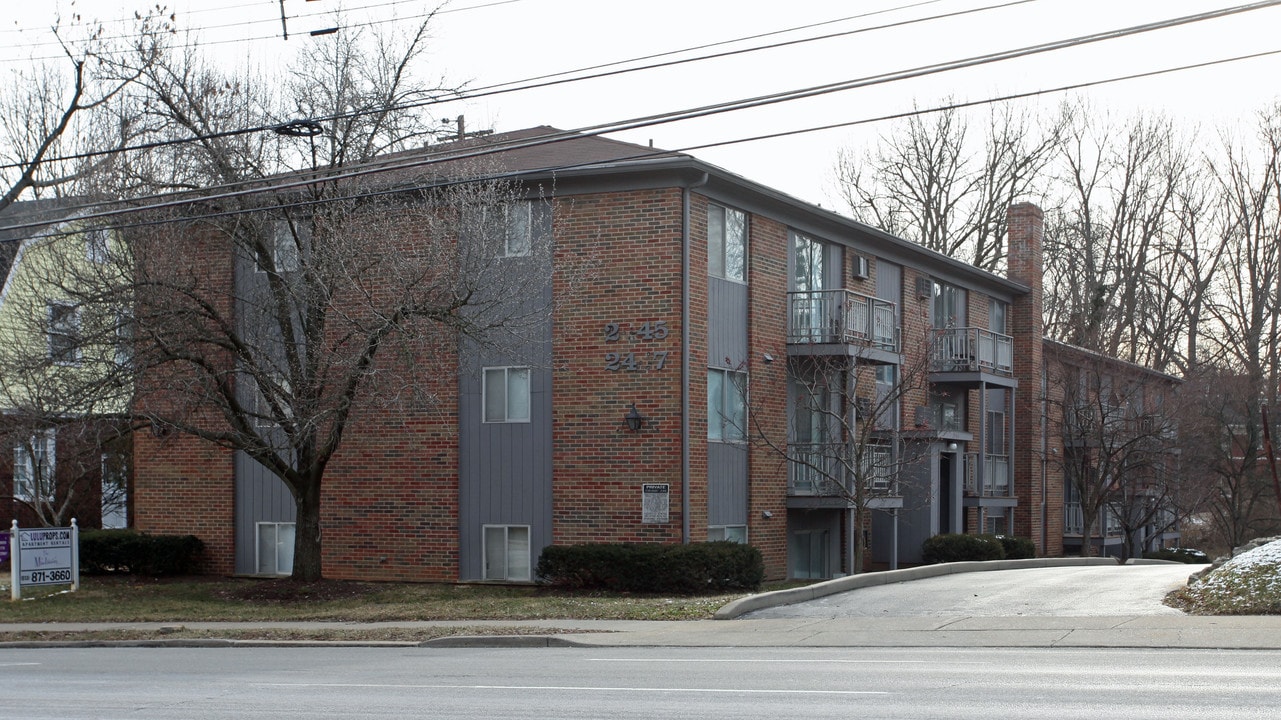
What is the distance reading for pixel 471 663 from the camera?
1484cm

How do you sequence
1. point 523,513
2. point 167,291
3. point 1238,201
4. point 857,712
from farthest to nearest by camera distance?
point 1238,201 → point 523,513 → point 167,291 → point 857,712

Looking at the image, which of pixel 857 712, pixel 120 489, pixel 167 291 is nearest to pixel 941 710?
pixel 857 712

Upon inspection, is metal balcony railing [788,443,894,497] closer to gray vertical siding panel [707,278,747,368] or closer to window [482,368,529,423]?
gray vertical siding panel [707,278,747,368]

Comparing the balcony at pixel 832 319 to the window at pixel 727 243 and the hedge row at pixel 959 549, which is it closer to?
the window at pixel 727 243

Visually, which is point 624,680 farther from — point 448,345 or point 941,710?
point 448,345

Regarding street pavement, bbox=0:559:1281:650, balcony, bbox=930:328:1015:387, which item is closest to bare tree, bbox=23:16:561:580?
street pavement, bbox=0:559:1281:650

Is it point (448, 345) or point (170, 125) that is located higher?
point (170, 125)

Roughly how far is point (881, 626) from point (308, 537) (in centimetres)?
1091

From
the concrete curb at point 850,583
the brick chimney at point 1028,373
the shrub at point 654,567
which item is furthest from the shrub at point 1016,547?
the shrub at point 654,567

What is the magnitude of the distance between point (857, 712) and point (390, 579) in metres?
17.1

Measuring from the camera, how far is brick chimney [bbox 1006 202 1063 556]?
38.8 meters

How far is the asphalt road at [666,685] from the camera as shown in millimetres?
10289

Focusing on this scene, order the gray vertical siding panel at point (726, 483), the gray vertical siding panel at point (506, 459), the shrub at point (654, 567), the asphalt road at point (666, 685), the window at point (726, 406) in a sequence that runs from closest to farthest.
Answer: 1. the asphalt road at point (666, 685)
2. the shrub at point (654, 567)
3. the gray vertical siding panel at point (506, 459)
4. the gray vertical siding panel at point (726, 483)
5. the window at point (726, 406)

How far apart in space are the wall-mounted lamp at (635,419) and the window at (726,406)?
4.82 feet
